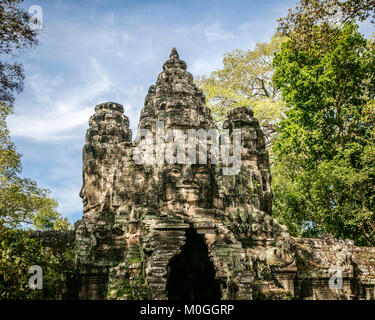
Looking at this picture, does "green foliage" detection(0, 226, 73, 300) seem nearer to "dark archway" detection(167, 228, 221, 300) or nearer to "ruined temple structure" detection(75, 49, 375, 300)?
"ruined temple structure" detection(75, 49, 375, 300)

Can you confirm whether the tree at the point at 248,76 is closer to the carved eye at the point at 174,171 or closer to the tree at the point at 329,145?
the tree at the point at 329,145

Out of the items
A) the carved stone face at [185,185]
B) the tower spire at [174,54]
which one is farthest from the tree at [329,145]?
the carved stone face at [185,185]

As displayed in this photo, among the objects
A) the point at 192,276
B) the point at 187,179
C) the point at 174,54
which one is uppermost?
the point at 174,54

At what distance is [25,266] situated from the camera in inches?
310

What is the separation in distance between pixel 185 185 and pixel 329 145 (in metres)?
8.42

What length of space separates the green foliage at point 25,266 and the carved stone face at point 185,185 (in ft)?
9.03

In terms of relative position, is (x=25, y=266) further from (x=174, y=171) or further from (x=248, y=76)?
(x=248, y=76)

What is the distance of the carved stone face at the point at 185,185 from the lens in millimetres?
9523

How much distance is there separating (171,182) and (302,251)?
4.23 metres

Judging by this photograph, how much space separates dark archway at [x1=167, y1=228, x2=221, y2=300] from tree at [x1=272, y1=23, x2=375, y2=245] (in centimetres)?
617

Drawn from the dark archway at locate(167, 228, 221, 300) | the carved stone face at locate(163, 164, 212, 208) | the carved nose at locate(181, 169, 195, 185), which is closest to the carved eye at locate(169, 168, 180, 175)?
the carved stone face at locate(163, 164, 212, 208)

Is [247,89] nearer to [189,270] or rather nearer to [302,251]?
[302,251]

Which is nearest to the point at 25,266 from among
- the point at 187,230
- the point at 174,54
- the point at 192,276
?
the point at 187,230

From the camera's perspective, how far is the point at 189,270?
10125 mm
